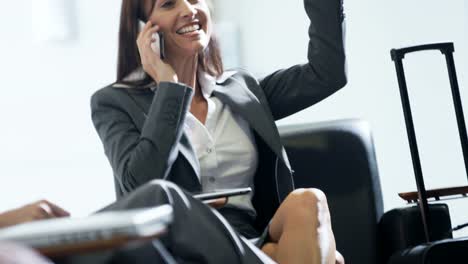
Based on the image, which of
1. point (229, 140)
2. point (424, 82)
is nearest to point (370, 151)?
point (229, 140)

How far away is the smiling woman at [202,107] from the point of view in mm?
2211

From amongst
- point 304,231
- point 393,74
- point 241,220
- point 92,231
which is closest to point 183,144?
point 241,220

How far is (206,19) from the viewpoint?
7.99 ft

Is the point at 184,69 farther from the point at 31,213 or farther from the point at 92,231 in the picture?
the point at 92,231

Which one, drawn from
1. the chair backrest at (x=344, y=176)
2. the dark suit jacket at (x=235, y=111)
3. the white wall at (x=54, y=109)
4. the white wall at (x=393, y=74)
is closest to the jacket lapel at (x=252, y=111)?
the dark suit jacket at (x=235, y=111)

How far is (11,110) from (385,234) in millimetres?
1925

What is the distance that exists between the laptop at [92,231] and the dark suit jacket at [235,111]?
117 cm

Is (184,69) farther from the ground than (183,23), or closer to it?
closer to it

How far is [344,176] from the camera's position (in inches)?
105

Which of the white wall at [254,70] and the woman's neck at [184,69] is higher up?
the woman's neck at [184,69]

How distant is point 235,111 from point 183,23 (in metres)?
0.24

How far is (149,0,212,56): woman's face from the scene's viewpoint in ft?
7.86

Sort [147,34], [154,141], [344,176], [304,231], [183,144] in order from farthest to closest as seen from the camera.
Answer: [344,176], [147,34], [183,144], [154,141], [304,231]

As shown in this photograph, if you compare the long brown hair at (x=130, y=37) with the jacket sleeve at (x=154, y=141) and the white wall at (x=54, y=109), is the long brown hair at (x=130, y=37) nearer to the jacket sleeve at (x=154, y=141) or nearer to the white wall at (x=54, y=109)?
the jacket sleeve at (x=154, y=141)
